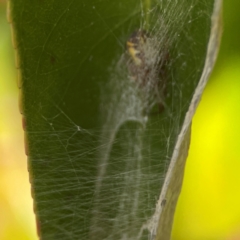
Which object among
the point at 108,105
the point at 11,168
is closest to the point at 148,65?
the point at 108,105

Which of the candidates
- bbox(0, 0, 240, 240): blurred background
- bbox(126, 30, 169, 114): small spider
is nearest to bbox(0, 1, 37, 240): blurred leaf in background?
bbox(0, 0, 240, 240): blurred background

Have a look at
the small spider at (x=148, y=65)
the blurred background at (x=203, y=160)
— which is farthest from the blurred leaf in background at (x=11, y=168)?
the small spider at (x=148, y=65)

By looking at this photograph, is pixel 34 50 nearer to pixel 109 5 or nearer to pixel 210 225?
pixel 109 5

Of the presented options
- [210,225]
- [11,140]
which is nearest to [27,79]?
[11,140]

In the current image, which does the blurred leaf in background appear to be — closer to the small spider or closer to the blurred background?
the blurred background

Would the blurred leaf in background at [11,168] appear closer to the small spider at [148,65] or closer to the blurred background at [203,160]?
the blurred background at [203,160]
